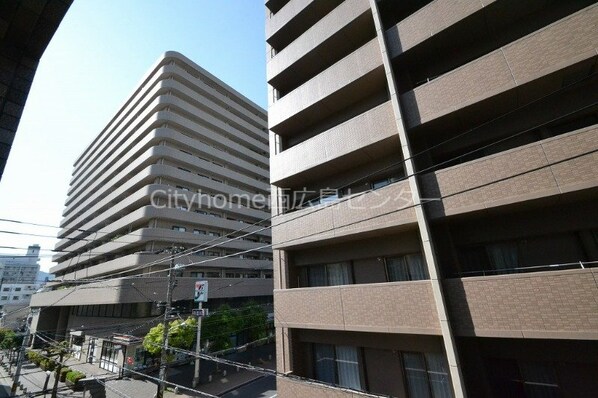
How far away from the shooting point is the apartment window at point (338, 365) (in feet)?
28.1

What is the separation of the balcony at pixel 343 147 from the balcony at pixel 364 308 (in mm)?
4292

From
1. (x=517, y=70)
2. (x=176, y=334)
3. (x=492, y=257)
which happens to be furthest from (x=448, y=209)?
(x=176, y=334)

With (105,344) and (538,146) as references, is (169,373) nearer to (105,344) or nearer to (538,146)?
(105,344)

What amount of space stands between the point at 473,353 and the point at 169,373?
22.7 metres

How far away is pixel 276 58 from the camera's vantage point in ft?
42.4

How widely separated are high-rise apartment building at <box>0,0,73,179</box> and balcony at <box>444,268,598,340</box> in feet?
26.8

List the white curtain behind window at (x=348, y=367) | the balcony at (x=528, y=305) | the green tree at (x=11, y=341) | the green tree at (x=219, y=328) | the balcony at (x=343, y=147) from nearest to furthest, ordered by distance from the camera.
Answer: the balcony at (x=528, y=305) → the white curtain behind window at (x=348, y=367) → the balcony at (x=343, y=147) → the green tree at (x=219, y=328) → the green tree at (x=11, y=341)

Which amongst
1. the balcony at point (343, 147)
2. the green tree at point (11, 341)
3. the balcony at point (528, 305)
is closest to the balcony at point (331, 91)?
the balcony at point (343, 147)

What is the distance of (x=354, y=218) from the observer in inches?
339

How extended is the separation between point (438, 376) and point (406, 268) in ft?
9.46

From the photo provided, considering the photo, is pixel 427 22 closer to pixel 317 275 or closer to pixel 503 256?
pixel 503 256

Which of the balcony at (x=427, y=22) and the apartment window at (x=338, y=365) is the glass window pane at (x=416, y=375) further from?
the balcony at (x=427, y=22)

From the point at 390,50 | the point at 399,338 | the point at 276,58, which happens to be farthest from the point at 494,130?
the point at 276,58

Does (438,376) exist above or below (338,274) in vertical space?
below
